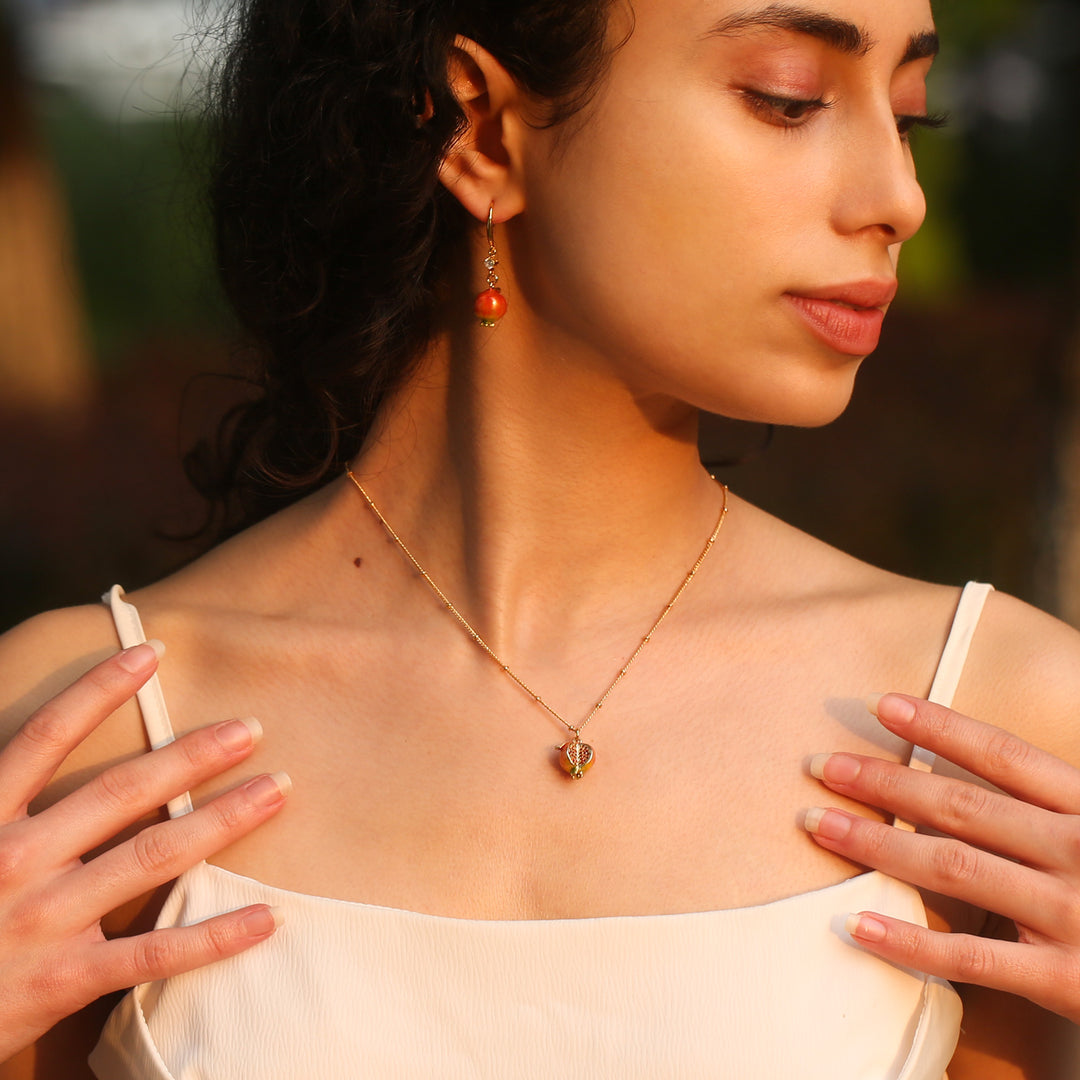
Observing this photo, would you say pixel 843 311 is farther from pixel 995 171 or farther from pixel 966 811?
pixel 995 171

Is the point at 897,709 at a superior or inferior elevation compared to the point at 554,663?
superior

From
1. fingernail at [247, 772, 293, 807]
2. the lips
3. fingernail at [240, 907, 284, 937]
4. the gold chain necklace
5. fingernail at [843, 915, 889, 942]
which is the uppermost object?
the lips

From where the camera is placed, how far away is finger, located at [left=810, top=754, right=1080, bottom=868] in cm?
155

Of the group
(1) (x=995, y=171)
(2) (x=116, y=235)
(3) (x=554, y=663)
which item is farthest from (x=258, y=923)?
(2) (x=116, y=235)

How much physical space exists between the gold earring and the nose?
0.47 m

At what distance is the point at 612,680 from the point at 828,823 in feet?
1.20

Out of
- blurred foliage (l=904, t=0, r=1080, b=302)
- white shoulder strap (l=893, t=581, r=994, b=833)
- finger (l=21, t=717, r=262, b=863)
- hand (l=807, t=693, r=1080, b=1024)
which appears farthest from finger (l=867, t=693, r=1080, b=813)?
blurred foliage (l=904, t=0, r=1080, b=302)

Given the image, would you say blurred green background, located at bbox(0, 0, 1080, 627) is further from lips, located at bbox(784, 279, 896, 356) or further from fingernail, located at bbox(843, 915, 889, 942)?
fingernail, located at bbox(843, 915, 889, 942)

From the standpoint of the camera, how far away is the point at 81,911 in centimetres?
163

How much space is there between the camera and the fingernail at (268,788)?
1.71m

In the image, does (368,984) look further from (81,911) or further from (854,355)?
(854,355)

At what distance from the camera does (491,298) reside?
1855mm

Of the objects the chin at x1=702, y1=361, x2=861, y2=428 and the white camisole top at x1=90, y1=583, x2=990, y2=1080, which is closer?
the white camisole top at x1=90, y1=583, x2=990, y2=1080

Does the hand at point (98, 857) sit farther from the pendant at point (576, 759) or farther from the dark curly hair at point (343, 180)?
the dark curly hair at point (343, 180)
